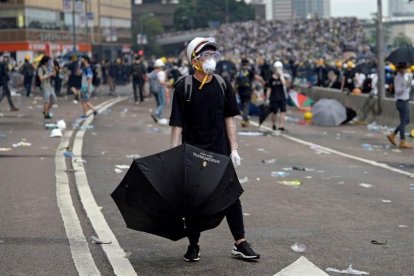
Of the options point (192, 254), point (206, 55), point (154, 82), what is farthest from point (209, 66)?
point (154, 82)

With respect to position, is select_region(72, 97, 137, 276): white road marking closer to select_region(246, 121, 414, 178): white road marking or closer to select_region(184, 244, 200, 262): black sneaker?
select_region(184, 244, 200, 262): black sneaker

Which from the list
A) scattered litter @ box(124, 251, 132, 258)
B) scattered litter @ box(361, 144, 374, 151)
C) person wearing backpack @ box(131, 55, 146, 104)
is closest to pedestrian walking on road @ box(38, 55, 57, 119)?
scattered litter @ box(361, 144, 374, 151)

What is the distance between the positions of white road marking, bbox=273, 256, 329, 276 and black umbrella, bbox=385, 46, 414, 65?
11304mm

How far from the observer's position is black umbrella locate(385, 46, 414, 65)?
60.2ft

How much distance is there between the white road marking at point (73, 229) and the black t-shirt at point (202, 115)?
1.22 meters

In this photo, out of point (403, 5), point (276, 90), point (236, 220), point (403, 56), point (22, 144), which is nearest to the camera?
point (236, 220)

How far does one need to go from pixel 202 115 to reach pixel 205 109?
0.17ft

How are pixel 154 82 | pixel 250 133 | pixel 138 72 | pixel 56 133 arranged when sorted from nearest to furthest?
pixel 56 133 < pixel 250 133 < pixel 154 82 < pixel 138 72

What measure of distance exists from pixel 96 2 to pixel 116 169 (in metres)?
117

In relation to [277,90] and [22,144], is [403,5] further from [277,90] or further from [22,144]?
[22,144]

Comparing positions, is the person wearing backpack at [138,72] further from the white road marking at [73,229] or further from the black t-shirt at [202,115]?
the black t-shirt at [202,115]

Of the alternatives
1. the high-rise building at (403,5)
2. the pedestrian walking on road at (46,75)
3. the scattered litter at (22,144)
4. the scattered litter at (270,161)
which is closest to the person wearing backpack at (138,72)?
the pedestrian walking on road at (46,75)

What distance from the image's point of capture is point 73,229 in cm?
909

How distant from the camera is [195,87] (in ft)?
25.9
